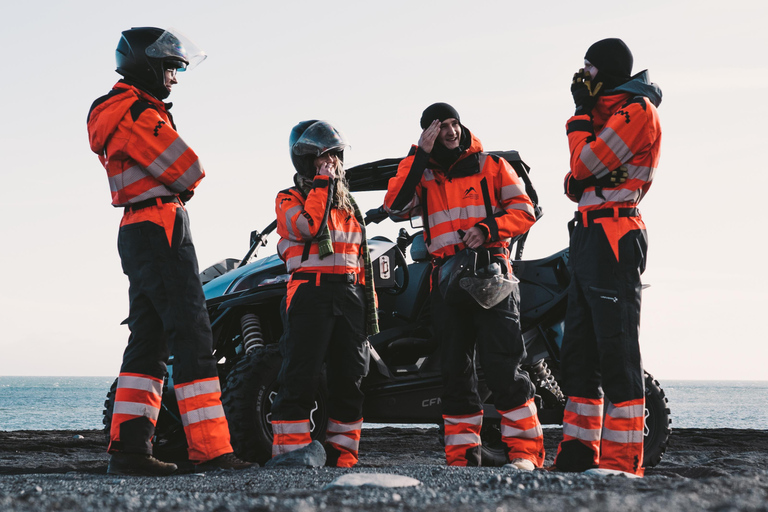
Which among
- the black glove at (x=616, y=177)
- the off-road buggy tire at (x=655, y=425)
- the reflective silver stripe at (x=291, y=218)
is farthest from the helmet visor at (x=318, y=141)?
the off-road buggy tire at (x=655, y=425)

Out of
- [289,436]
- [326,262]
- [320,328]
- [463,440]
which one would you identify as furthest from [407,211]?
[289,436]

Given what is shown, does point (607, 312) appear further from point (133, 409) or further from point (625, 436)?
point (133, 409)

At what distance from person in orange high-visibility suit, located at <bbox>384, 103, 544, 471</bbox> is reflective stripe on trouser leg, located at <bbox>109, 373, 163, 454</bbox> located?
1.50m

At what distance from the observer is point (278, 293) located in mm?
4703

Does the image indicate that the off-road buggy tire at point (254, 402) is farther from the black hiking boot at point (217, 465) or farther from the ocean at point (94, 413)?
the ocean at point (94, 413)

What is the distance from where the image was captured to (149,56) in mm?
3863

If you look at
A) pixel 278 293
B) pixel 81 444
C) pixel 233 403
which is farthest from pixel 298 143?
pixel 81 444

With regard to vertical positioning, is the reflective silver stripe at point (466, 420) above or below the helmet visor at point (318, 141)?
below

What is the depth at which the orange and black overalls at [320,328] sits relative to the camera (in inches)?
164

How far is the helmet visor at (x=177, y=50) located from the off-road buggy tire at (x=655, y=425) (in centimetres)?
343

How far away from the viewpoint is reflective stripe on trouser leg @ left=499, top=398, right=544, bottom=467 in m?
4.04

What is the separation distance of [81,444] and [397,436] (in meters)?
3.04

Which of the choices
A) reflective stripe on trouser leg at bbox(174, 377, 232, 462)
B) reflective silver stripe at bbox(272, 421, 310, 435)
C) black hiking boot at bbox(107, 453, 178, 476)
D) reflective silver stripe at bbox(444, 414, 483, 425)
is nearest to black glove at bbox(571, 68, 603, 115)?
reflective silver stripe at bbox(444, 414, 483, 425)

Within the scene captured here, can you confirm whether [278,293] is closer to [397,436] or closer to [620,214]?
[620,214]
